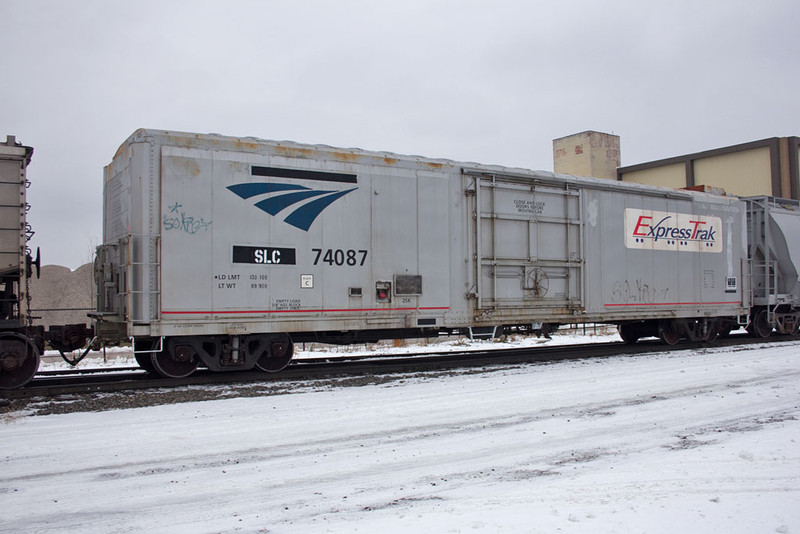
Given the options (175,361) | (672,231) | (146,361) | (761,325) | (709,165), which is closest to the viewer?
(175,361)

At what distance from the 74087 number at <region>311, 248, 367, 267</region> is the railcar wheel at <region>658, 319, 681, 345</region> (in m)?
9.17

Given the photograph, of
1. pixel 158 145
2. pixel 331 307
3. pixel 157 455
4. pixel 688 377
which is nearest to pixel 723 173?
pixel 688 377

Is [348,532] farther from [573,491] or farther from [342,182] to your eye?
[342,182]

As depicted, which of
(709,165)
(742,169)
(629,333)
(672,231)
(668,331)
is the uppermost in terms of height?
(709,165)

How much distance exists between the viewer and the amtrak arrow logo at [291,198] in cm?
1051

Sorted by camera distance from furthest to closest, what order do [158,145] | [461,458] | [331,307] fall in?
[331,307] → [158,145] → [461,458]

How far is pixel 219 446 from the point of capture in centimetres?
639

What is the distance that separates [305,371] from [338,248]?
2312mm

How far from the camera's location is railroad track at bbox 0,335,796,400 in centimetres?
959

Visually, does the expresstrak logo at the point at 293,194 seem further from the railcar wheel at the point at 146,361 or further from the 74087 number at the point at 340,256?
the railcar wheel at the point at 146,361

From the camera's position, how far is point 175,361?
10398mm

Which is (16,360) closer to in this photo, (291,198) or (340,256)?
(291,198)

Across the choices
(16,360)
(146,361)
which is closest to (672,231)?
(146,361)

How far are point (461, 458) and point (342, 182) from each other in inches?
259
